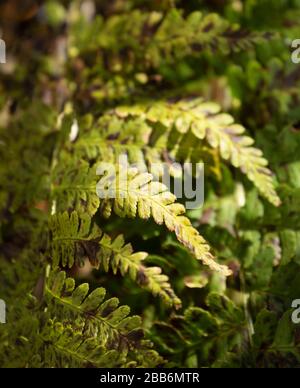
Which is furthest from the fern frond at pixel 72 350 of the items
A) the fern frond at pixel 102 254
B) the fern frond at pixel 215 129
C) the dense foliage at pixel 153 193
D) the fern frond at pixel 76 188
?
the fern frond at pixel 215 129

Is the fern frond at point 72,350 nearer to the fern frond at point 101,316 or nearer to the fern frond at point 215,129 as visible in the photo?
the fern frond at point 101,316

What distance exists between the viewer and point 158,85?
1.72 meters

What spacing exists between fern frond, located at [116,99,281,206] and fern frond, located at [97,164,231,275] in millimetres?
257

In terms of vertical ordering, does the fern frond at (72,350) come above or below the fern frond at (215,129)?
below

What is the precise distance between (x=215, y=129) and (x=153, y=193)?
Answer: 33cm

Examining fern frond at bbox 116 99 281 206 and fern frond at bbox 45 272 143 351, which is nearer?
fern frond at bbox 45 272 143 351

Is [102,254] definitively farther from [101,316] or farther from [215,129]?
[215,129]

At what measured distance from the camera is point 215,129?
56.3 inches

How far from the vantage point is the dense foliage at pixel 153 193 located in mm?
1211

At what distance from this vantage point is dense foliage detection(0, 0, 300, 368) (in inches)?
47.7

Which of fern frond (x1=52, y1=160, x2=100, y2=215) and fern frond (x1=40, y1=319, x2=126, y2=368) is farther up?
fern frond (x1=52, y1=160, x2=100, y2=215)

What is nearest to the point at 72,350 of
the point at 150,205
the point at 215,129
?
the point at 150,205

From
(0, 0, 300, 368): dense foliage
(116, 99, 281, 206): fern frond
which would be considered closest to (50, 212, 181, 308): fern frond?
(0, 0, 300, 368): dense foliage

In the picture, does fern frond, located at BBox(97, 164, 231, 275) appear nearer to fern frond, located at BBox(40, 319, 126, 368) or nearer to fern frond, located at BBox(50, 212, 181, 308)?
fern frond, located at BBox(50, 212, 181, 308)
